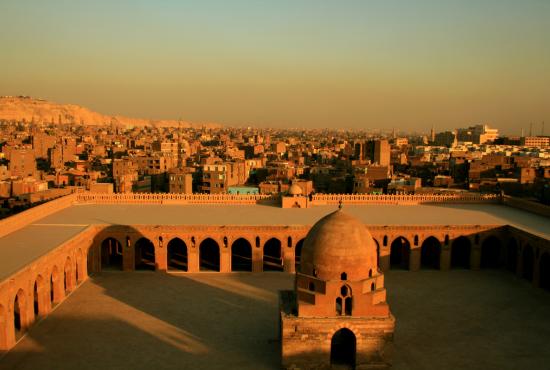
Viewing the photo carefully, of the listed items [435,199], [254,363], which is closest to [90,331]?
[254,363]

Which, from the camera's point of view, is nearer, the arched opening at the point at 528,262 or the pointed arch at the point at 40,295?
the pointed arch at the point at 40,295

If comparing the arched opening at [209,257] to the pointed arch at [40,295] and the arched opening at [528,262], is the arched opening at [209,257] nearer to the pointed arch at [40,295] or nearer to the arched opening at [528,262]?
the pointed arch at [40,295]

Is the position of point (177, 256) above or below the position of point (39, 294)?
below

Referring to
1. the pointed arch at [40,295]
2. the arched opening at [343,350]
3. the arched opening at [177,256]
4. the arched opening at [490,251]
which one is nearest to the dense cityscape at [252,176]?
the arched opening at [177,256]

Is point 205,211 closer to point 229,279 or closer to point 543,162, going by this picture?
point 229,279

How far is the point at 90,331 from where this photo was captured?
21.8 meters

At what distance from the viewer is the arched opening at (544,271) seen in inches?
1061

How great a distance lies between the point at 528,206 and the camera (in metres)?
35.9

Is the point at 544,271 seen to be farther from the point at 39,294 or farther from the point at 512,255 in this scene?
the point at 39,294

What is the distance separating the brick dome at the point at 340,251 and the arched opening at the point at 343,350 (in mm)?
2302

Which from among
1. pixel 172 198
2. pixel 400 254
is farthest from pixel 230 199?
pixel 400 254

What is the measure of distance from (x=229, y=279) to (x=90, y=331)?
8.31m

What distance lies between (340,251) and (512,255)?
1609 centimetres

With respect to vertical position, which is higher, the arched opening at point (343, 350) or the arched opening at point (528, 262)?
the arched opening at point (528, 262)
